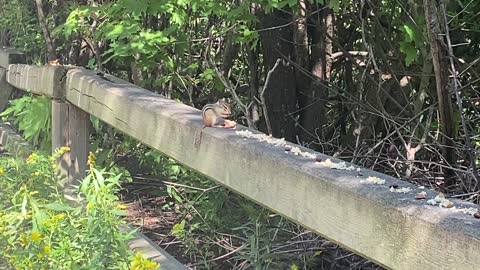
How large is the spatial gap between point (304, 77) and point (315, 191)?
3.51m

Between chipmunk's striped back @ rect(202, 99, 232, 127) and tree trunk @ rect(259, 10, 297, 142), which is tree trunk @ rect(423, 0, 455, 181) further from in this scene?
tree trunk @ rect(259, 10, 297, 142)

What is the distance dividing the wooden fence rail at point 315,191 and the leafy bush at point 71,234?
269 millimetres

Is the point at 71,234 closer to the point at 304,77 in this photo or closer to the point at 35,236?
the point at 35,236

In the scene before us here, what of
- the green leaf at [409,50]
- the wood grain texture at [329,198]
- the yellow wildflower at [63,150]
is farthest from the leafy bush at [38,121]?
the green leaf at [409,50]

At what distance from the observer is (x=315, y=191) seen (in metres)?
1.69

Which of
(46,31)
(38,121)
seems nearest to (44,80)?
(38,121)

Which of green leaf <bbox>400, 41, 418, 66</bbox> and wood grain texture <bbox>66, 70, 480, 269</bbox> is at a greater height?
green leaf <bbox>400, 41, 418, 66</bbox>

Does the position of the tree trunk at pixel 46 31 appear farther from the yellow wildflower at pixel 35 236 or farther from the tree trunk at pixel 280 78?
the yellow wildflower at pixel 35 236

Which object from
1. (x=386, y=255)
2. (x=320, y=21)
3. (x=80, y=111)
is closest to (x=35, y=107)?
(x=80, y=111)

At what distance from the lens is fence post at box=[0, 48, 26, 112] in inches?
207

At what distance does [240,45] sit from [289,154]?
3.86 metres

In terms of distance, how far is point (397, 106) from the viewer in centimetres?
452

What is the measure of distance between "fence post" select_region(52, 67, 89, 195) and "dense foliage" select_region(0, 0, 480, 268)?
42 cm

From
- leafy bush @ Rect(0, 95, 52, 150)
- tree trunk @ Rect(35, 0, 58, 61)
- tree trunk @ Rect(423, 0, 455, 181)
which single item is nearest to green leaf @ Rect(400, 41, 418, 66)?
tree trunk @ Rect(423, 0, 455, 181)
